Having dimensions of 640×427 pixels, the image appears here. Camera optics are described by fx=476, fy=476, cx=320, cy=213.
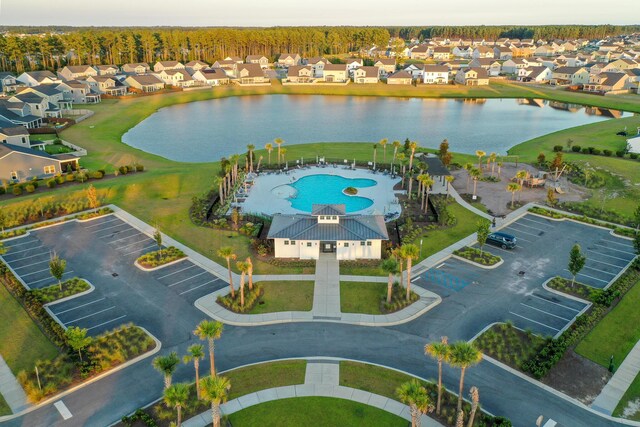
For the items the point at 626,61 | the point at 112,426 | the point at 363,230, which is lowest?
the point at 112,426

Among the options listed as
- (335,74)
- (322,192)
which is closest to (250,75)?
(335,74)

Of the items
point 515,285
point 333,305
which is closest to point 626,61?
point 515,285

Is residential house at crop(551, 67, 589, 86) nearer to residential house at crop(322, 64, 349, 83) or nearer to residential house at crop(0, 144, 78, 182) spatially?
residential house at crop(322, 64, 349, 83)

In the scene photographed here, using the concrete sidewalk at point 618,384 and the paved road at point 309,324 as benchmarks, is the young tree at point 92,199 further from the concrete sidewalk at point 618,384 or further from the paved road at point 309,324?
Answer: the concrete sidewalk at point 618,384

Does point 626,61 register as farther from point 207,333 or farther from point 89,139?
point 207,333

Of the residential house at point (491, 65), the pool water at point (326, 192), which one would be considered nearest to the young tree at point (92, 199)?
the pool water at point (326, 192)

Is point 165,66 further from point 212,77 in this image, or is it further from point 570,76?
point 570,76
